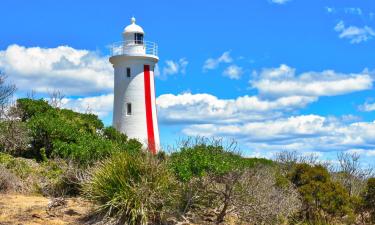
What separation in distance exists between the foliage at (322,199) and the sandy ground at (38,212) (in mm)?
6792

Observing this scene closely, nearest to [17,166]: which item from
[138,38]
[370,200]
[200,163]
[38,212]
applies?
[38,212]

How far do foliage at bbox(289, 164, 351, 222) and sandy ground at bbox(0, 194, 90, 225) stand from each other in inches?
267

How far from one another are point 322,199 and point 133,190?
6.57 m

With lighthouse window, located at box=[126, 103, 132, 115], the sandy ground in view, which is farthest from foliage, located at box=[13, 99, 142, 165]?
lighthouse window, located at box=[126, 103, 132, 115]

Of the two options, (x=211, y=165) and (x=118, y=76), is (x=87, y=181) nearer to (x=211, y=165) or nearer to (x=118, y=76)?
(x=211, y=165)

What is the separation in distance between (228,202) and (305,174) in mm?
4331

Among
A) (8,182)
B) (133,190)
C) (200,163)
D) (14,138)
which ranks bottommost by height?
(133,190)

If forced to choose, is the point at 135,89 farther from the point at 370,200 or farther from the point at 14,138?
the point at 370,200

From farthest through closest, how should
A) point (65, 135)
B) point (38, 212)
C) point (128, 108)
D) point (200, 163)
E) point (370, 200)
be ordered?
point (128, 108)
point (65, 135)
point (370, 200)
point (38, 212)
point (200, 163)

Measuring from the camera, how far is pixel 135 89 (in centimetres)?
3616

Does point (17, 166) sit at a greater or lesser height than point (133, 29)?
lesser

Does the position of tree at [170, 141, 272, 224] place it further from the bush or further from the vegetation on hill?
the bush

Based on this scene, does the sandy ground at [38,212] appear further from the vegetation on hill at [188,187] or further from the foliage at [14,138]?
the foliage at [14,138]

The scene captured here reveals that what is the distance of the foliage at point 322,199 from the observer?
1794 centimetres
